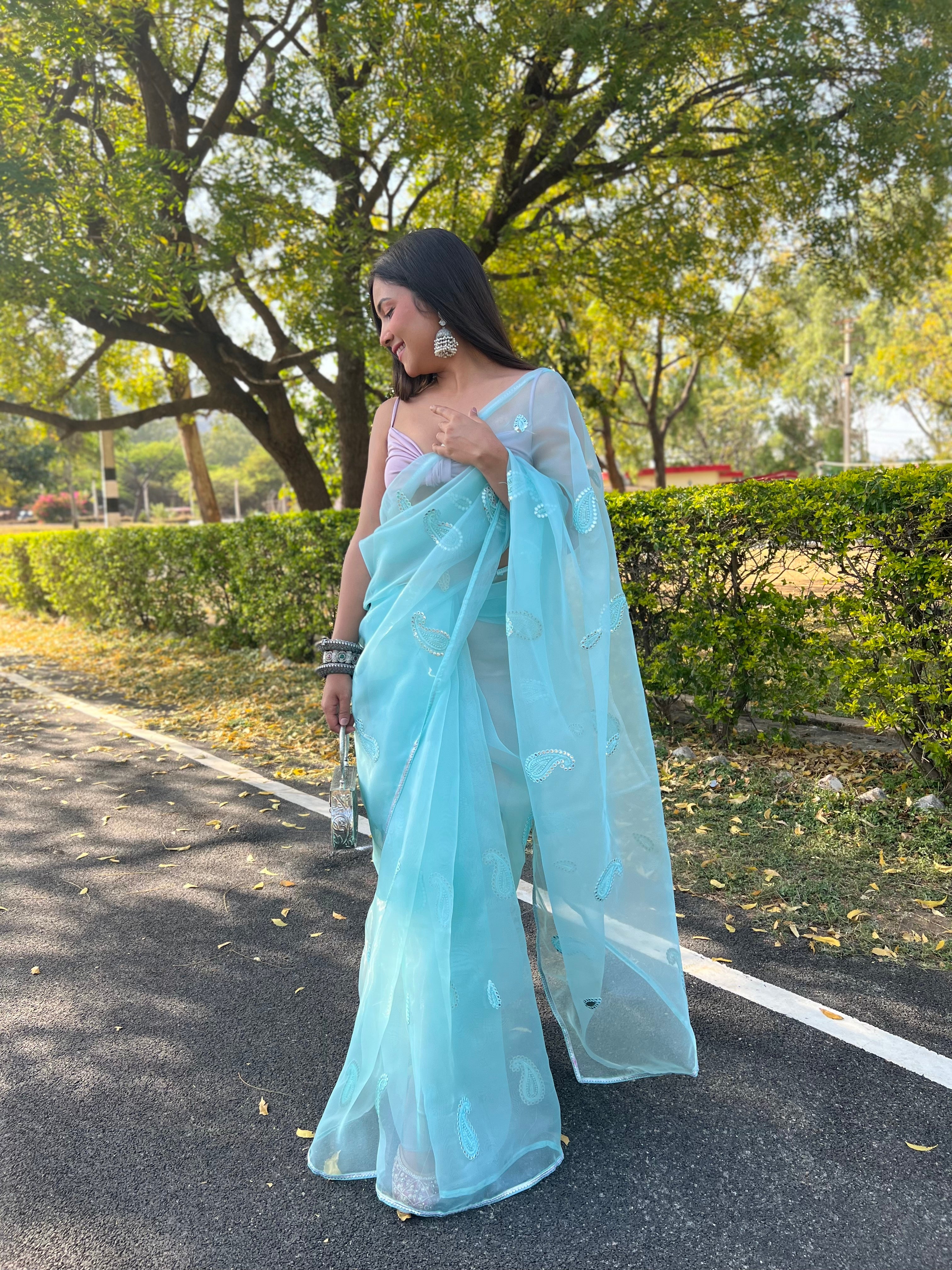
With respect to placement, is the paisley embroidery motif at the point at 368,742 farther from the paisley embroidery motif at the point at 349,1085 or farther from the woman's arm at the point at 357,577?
the paisley embroidery motif at the point at 349,1085

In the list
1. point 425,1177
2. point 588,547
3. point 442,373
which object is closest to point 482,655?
point 588,547

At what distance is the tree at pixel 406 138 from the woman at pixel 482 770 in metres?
5.84

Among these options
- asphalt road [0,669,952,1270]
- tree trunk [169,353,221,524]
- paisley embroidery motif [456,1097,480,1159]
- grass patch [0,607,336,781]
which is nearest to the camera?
asphalt road [0,669,952,1270]

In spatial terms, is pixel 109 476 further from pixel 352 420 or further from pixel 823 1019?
pixel 823 1019

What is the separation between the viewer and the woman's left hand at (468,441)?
2.28 m

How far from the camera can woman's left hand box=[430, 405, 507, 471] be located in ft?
7.47

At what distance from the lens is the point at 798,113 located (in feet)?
26.3

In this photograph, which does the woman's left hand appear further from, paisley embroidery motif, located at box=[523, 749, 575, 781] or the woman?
paisley embroidery motif, located at box=[523, 749, 575, 781]

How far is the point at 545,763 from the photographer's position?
7.55 feet

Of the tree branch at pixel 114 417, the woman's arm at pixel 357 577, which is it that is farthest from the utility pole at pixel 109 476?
the woman's arm at pixel 357 577

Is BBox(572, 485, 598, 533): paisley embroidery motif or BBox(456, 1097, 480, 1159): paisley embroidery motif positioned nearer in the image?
BBox(456, 1097, 480, 1159): paisley embroidery motif

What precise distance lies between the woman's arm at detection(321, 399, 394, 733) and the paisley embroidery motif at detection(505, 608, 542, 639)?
0.45 m

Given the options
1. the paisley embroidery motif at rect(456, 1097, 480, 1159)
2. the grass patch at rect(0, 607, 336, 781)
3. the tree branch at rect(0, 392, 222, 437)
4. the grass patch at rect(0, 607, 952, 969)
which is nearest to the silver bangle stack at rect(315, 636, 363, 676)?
the paisley embroidery motif at rect(456, 1097, 480, 1159)

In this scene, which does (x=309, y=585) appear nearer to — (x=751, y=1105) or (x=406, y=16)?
(x=406, y=16)
